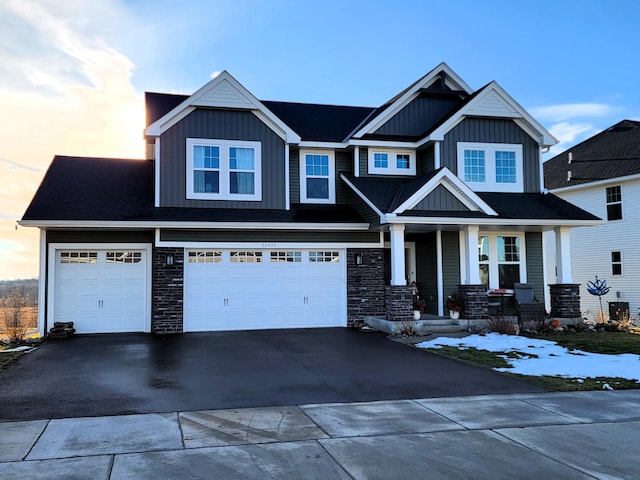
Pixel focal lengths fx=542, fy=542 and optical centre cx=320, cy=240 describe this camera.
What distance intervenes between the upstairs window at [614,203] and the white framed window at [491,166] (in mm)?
8604

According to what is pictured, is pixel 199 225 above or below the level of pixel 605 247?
above

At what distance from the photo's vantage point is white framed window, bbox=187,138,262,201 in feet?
53.1

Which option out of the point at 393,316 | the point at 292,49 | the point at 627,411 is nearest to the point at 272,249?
the point at 393,316

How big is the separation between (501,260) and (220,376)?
1130cm

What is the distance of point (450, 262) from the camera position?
17.0m

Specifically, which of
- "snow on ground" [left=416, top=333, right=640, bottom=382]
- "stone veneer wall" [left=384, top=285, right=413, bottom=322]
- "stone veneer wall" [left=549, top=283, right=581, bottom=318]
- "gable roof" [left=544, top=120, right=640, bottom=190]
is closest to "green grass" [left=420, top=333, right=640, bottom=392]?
"snow on ground" [left=416, top=333, right=640, bottom=382]

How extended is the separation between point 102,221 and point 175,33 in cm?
535

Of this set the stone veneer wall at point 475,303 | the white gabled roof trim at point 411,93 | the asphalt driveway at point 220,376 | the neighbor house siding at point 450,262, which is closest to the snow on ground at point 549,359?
the asphalt driveway at point 220,376

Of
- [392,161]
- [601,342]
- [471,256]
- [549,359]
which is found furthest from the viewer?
[392,161]

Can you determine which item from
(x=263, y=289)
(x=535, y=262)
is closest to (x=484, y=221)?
(x=535, y=262)

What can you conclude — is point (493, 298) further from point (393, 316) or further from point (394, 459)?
point (394, 459)

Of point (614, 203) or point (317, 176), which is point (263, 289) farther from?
point (614, 203)

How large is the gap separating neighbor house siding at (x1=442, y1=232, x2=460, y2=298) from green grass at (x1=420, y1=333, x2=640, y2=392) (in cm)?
334

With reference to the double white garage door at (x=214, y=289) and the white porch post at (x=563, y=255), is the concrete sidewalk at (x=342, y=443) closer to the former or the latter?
the double white garage door at (x=214, y=289)
